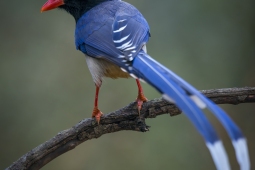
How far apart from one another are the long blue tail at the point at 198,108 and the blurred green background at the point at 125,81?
296 cm

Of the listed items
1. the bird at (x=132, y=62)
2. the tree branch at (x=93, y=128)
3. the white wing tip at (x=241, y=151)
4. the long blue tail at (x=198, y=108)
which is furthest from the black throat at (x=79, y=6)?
the white wing tip at (x=241, y=151)

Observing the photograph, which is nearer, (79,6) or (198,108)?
(198,108)

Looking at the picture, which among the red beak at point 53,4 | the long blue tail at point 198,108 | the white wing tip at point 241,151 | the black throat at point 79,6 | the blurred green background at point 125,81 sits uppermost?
the red beak at point 53,4

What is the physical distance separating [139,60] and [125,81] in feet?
9.53

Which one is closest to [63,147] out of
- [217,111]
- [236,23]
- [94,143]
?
[217,111]

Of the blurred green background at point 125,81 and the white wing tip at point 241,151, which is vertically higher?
the white wing tip at point 241,151

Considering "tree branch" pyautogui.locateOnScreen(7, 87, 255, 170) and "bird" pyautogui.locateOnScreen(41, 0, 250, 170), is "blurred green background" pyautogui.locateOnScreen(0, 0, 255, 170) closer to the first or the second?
"bird" pyautogui.locateOnScreen(41, 0, 250, 170)

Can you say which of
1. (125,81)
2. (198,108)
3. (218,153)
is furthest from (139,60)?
(125,81)

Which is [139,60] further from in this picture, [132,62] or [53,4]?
[53,4]

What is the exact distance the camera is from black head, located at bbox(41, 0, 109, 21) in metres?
4.27

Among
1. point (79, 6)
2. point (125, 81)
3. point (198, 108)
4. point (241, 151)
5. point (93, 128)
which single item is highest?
point (79, 6)

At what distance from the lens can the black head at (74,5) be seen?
168 inches

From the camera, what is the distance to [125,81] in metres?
5.93

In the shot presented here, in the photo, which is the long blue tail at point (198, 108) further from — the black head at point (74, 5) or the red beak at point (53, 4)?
the red beak at point (53, 4)
